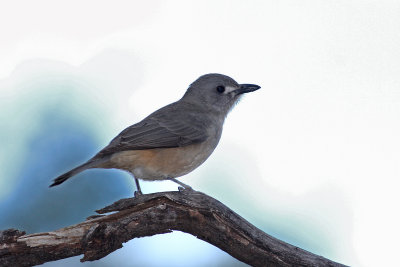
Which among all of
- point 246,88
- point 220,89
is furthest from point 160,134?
point 246,88

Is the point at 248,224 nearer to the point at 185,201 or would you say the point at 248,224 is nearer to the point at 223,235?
the point at 223,235

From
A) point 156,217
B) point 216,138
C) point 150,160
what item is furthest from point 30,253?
→ point 216,138

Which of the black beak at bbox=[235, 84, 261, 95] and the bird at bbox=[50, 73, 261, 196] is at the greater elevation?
the black beak at bbox=[235, 84, 261, 95]

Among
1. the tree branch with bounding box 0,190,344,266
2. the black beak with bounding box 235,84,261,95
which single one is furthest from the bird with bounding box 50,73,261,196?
the tree branch with bounding box 0,190,344,266

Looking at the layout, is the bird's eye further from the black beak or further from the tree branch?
the tree branch

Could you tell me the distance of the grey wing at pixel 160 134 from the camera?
605 cm

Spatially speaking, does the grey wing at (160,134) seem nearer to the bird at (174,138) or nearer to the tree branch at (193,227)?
the bird at (174,138)

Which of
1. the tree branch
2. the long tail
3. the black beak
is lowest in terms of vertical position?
the tree branch

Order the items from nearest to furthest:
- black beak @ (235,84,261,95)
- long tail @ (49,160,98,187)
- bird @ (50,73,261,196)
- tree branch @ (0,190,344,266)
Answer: tree branch @ (0,190,344,266)
long tail @ (49,160,98,187)
bird @ (50,73,261,196)
black beak @ (235,84,261,95)

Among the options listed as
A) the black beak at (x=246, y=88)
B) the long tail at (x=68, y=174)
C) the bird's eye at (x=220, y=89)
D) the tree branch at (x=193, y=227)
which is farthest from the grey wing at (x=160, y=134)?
the tree branch at (x=193, y=227)

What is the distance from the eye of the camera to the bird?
600 cm

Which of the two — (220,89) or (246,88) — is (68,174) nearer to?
(220,89)

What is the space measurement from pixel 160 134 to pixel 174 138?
0.57 ft

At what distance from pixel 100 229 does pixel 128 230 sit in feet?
0.82
